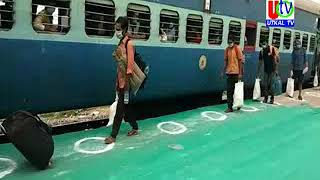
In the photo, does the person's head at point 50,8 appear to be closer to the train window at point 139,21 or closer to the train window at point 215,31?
the train window at point 139,21

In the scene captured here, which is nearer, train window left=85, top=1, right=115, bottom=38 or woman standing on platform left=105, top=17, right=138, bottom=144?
woman standing on platform left=105, top=17, right=138, bottom=144

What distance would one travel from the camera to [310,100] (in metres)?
13.2

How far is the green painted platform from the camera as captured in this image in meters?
5.42

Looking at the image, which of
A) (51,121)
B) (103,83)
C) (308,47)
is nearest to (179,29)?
(103,83)

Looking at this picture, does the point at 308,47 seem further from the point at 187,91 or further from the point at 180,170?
the point at 180,170

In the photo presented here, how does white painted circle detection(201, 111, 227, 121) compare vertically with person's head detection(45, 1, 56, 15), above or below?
below

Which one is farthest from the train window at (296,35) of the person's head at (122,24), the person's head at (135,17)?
the person's head at (122,24)

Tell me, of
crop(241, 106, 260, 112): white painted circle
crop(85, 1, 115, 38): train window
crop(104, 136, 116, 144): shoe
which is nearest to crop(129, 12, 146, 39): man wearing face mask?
crop(85, 1, 115, 38): train window

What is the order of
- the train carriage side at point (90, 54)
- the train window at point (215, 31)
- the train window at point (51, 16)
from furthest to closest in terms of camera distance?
the train window at point (215, 31) → the train window at point (51, 16) → the train carriage side at point (90, 54)

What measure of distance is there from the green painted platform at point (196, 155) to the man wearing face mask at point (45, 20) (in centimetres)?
164

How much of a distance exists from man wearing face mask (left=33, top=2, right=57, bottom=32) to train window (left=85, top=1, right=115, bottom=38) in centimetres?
65

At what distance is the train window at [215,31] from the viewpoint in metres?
10.4

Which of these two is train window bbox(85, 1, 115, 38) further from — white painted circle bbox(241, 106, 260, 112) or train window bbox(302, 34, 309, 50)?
train window bbox(302, 34, 309, 50)

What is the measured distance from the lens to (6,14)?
232 inches
